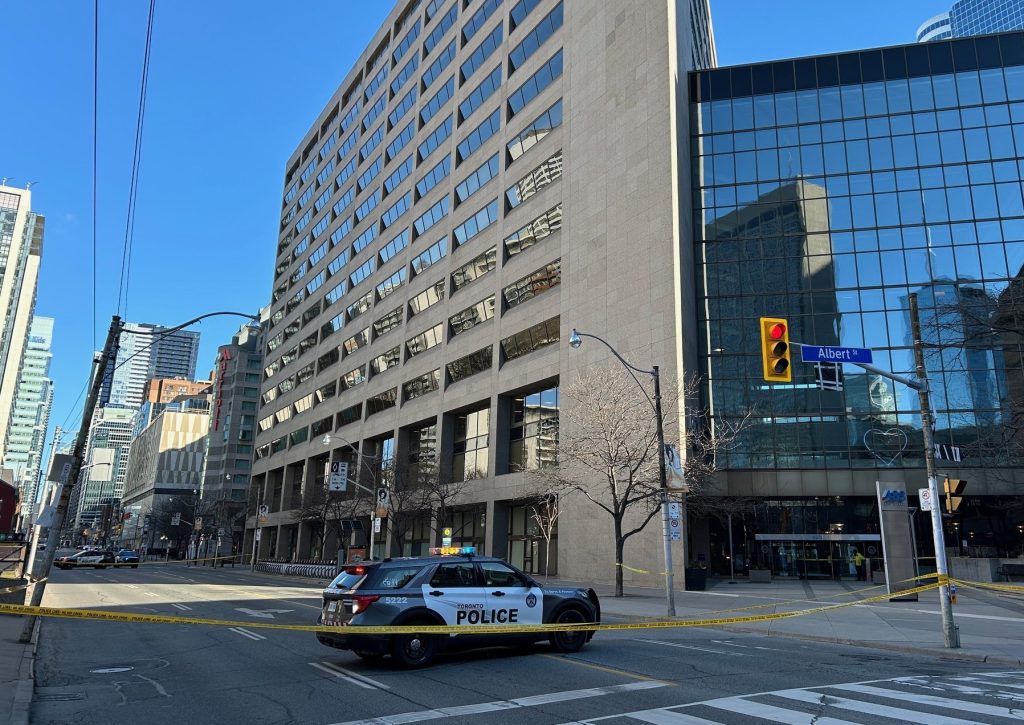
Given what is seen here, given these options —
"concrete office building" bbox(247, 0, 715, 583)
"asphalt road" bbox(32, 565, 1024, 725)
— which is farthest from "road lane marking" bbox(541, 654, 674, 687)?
"concrete office building" bbox(247, 0, 715, 583)

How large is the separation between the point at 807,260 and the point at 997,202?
11.4m

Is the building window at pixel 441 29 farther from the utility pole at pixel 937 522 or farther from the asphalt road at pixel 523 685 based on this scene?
the asphalt road at pixel 523 685

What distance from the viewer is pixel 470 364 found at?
51.5 m

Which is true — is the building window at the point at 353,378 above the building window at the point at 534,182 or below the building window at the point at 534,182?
below

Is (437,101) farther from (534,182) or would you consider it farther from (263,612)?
(263,612)

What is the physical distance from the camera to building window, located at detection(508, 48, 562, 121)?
4794cm

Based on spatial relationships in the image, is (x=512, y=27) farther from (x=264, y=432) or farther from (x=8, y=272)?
(x=8, y=272)

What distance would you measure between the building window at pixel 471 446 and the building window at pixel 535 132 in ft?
61.2

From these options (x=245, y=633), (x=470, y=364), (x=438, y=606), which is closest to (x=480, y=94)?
(x=470, y=364)

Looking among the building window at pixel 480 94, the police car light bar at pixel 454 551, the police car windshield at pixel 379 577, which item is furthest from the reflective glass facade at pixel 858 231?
the police car windshield at pixel 379 577

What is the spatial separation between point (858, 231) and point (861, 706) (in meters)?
40.9

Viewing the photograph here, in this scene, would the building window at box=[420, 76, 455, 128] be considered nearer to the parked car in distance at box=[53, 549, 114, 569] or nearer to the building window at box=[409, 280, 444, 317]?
the building window at box=[409, 280, 444, 317]


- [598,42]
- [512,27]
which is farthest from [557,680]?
[512,27]

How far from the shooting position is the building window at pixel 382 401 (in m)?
62.1
